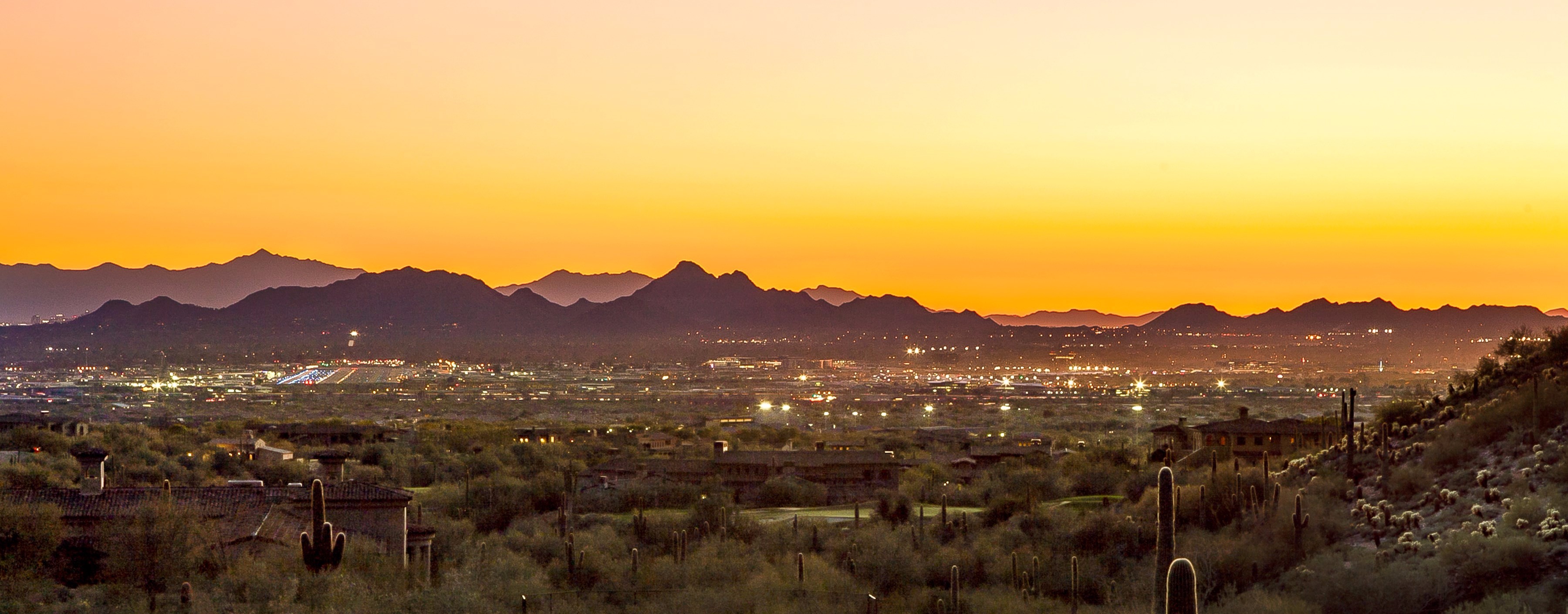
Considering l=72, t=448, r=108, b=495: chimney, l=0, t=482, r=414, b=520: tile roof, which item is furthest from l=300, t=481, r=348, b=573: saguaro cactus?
l=72, t=448, r=108, b=495: chimney

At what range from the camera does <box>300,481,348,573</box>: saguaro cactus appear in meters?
21.5

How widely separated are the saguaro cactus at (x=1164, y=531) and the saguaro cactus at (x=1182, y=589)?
2877mm

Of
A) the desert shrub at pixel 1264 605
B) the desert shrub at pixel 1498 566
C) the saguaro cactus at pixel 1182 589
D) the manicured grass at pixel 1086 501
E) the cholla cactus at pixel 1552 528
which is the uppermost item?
→ the saguaro cactus at pixel 1182 589

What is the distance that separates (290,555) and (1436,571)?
19.4m

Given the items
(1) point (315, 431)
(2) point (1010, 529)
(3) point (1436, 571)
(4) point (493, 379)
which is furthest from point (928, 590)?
(4) point (493, 379)

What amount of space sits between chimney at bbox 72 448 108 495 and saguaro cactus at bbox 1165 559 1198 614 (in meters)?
24.6

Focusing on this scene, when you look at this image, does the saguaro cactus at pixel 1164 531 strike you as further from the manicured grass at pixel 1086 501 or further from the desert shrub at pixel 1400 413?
the manicured grass at pixel 1086 501

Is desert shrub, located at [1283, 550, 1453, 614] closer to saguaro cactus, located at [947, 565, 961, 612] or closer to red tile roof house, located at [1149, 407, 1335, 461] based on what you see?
saguaro cactus, located at [947, 565, 961, 612]

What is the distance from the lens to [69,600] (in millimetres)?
24531

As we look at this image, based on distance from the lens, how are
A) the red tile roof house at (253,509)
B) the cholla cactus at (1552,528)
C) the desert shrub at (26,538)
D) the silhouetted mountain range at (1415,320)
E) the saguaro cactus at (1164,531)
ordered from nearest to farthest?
the saguaro cactus at (1164,531) → the cholla cactus at (1552,528) → the desert shrub at (26,538) → the red tile roof house at (253,509) → the silhouetted mountain range at (1415,320)

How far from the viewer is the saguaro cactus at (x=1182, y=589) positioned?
12.4m

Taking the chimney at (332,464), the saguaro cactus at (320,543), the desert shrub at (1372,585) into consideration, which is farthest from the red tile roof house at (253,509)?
the desert shrub at (1372,585)

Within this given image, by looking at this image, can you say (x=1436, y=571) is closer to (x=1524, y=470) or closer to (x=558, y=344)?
(x=1524, y=470)

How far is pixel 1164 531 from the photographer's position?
51.8 ft
